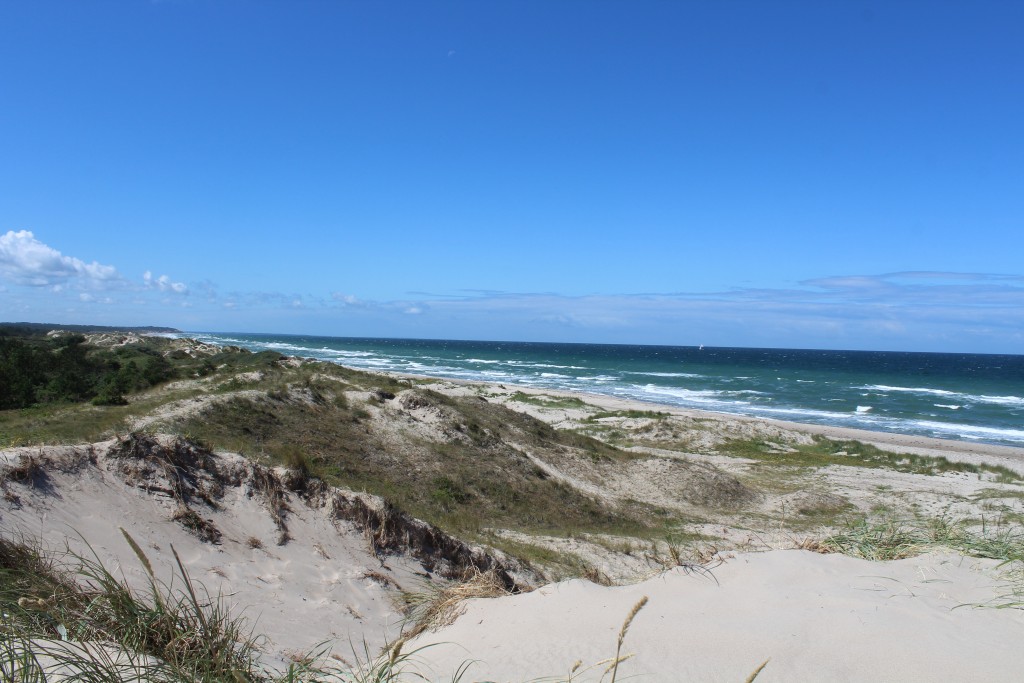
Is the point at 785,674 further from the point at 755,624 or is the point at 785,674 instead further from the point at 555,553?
the point at 555,553

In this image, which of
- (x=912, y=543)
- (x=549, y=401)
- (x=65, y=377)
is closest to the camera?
(x=912, y=543)

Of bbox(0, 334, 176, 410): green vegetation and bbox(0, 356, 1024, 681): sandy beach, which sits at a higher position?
bbox(0, 334, 176, 410): green vegetation

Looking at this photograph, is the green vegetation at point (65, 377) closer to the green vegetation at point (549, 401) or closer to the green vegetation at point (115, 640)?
the green vegetation at point (115, 640)

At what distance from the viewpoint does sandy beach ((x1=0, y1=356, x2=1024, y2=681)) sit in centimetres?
400

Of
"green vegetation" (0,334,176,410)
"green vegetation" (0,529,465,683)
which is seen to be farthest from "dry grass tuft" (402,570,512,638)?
"green vegetation" (0,334,176,410)

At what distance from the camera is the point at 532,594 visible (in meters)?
5.46

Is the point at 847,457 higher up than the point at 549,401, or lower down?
lower down

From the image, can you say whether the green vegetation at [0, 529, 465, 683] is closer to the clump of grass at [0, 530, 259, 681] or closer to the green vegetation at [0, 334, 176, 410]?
the clump of grass at [0, 530, 259, 681]

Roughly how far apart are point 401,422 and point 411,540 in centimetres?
802

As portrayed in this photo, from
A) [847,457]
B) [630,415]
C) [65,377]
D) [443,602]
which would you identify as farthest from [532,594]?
[630,415]

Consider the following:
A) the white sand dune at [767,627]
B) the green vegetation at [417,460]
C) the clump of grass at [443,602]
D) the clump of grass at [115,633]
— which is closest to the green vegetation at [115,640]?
the clump of grass at [115,633]

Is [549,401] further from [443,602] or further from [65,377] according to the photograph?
[443,602]

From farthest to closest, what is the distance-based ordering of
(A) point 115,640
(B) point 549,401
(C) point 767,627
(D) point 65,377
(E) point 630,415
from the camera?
(B) point 549,401 → (E) point 630,415 → (D) point 65,377 → (C) point 767,627 → (A) point 115,640

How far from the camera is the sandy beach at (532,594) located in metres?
4.00
